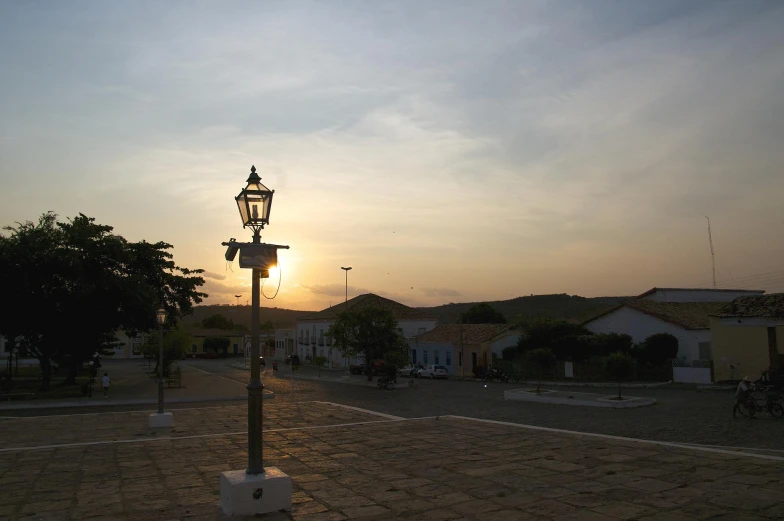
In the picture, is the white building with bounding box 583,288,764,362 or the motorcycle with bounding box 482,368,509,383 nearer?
the white building with bounding box 583,288,764,362

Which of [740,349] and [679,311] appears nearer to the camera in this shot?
[740,349]

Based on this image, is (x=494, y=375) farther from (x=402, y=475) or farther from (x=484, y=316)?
(x=402, y=475)

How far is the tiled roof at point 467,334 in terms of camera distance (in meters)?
46.5

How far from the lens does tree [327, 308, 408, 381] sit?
37781 millimetres

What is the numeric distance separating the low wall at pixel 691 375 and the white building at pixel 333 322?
2754cm

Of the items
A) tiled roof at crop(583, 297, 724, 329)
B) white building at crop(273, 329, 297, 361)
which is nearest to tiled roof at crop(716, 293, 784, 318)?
tiled roof at crop(583, 297, 724, 329)

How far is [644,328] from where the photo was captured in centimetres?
3672

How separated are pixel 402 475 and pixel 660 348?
1150 inches

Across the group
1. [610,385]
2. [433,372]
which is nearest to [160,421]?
[610,385]

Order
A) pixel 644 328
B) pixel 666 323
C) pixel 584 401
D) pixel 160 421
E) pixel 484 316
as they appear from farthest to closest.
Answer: pixel 484 316 < pixel 644 328 < pixel 666 323 < pixel 584 401 < pixel 160 421

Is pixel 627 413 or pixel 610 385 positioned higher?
pixel 627 413

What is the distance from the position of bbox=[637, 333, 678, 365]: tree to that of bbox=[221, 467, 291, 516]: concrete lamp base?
103ft

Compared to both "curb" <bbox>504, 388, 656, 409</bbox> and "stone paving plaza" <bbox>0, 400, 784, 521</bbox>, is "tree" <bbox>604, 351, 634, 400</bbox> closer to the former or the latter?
"curb" <bbox>504, 388, 656, 409</bbox>

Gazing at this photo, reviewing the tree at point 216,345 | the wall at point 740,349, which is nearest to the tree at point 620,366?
the wall at point 740,349
